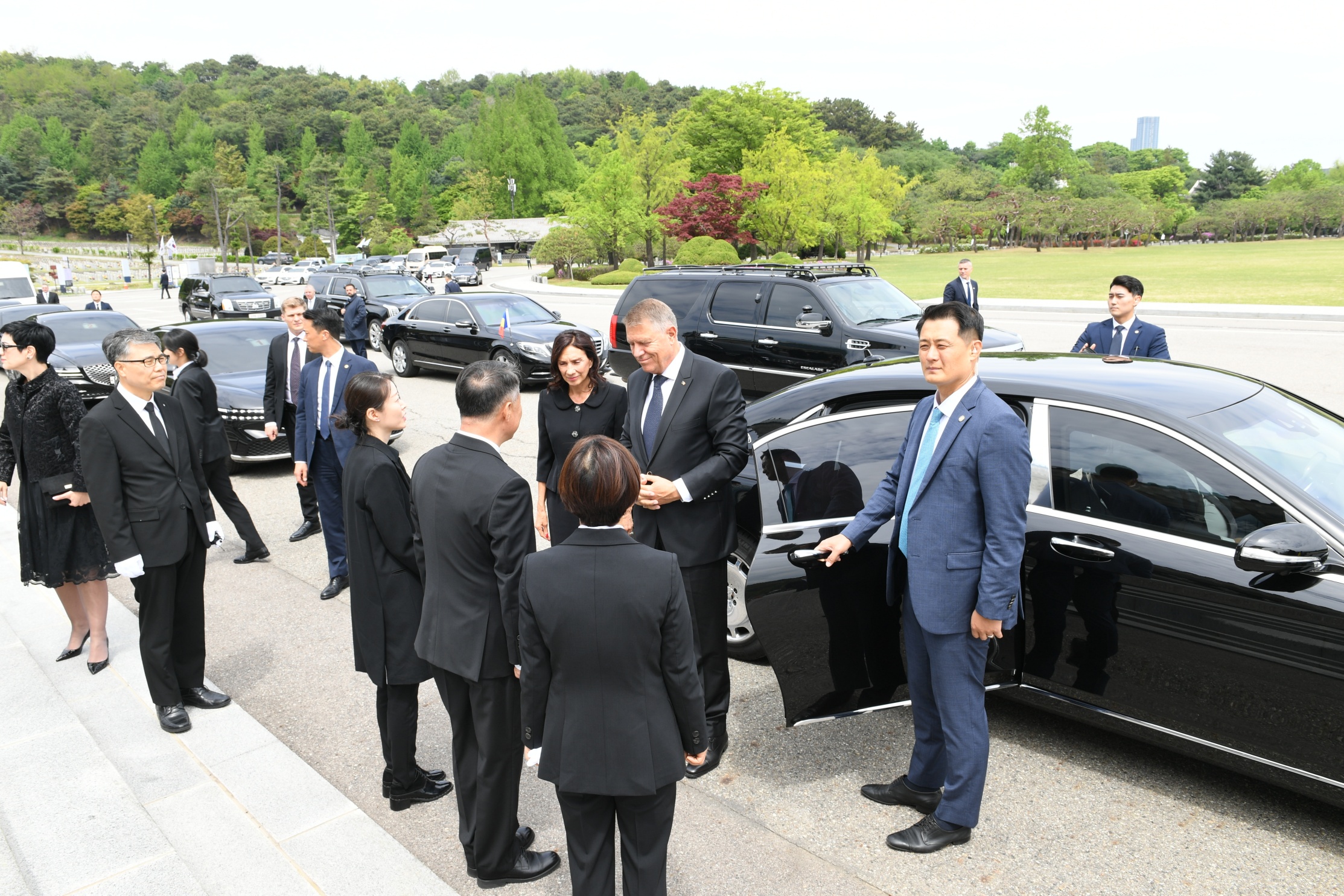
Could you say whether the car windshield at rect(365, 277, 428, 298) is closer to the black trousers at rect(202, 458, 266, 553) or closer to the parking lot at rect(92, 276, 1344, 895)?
the black trousers at rect(202, 458, 266, 553)

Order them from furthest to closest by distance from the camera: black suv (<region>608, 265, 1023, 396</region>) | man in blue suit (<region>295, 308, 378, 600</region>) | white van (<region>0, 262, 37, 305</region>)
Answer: white van (<region>0, 262, 37, 305</region>) < black suv (<region>608, 265, 1023, 396</region>) < man in blue suit (<region>295, 308, 378, 600</region>)

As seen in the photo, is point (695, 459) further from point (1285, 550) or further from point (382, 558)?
point (1285, 550)

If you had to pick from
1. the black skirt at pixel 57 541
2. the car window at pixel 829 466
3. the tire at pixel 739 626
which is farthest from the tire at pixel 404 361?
the car window at pixel 829 466

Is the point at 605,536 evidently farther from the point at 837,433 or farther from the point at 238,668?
the point at 238,668

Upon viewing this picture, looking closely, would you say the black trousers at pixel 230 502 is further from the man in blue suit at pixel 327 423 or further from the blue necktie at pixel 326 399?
the blue necktie at pixel 326 399

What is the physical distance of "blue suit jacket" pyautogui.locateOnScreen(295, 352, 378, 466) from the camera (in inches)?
236

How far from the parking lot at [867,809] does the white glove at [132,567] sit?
97 centimetres

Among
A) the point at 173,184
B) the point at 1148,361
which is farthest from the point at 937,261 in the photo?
the point at 173,184

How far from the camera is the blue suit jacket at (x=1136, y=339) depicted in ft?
21.0

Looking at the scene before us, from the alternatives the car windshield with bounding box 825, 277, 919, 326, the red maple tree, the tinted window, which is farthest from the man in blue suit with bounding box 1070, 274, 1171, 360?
the red maple tree

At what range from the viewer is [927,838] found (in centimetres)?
313

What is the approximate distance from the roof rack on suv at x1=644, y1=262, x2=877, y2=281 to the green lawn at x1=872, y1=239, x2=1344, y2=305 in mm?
22065

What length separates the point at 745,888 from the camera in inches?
117

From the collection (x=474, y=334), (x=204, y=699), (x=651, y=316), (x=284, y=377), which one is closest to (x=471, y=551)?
(x=651, y=316)
